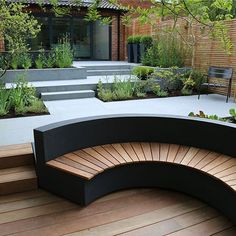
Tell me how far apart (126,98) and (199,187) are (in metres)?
3.75

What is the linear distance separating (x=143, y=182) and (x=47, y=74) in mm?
5184

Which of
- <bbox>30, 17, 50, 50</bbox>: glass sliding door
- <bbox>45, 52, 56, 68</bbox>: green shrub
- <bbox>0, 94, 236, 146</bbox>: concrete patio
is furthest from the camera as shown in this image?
<bbox>30, 17, 50, 50</bbox>: glass sliding door

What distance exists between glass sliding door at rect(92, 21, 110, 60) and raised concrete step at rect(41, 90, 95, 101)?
21.2 ft

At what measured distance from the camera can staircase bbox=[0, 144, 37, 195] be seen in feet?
9.33

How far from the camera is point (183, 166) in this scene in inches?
111

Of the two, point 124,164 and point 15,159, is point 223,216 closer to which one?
point 124,164

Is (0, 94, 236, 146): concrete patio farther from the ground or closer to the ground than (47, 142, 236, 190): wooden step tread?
farther from the ground

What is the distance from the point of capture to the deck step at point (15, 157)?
304 centimetres

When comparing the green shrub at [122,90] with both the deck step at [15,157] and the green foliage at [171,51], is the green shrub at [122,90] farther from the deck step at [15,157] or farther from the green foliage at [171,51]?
the deck step at [15,157]

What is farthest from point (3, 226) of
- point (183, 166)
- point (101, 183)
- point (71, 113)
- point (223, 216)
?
point (71, 113)

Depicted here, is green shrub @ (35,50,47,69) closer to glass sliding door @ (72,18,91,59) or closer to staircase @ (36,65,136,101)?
staircase @ (36,65,136,101)

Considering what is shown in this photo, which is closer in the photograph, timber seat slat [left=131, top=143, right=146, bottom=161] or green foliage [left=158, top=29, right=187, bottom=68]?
timber seat slat [left=131, top=143, right=146, bottom=161]

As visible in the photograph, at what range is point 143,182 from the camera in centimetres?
303

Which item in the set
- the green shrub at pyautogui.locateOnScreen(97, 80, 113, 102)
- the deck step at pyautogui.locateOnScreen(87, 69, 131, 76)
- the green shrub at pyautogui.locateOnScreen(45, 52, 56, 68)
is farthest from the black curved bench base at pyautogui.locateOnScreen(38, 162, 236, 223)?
the deck step at pyautogui.locateOnScreen(87, 69, 131, 76)
